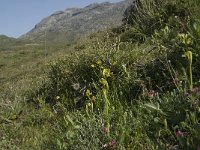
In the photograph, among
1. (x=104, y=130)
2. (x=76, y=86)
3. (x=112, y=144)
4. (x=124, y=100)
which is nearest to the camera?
(x=112, y=144)

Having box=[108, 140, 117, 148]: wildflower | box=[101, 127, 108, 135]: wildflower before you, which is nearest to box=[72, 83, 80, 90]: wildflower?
box=[101, 127, 108, 135]: wildflower

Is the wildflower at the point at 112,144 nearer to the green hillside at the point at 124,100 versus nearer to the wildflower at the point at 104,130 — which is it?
the green hillside at the point at 124,100

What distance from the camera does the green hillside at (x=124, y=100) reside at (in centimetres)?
359

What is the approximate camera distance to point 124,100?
4961 millimetres

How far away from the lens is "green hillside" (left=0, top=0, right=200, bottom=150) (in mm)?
3592

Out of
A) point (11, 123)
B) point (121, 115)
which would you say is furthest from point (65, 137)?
point (11, 123)

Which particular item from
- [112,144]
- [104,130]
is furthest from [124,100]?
[112,144]

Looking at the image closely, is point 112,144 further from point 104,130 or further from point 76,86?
point 76,86

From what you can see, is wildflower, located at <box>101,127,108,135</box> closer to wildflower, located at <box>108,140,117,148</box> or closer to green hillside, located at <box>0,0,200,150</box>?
green hillside, located at <box>0,0,200,150</box>

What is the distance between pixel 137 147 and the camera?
3.70 metres

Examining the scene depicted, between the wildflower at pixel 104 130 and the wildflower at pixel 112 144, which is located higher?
the wildflower at pixel 104 130

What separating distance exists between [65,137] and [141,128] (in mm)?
874

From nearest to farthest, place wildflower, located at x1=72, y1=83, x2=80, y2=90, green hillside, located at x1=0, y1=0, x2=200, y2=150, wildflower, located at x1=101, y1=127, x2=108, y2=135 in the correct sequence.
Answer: green hillside, located at x1=0, y1=0, x2=200, y2=150 → wildflower, located at x1=101, y1=127, x2=108, y2=135 → wildflower, located at x1=72, y1=83, x2=80, y2=90

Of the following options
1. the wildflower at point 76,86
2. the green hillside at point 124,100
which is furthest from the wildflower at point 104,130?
the wildflower at point 76,86
